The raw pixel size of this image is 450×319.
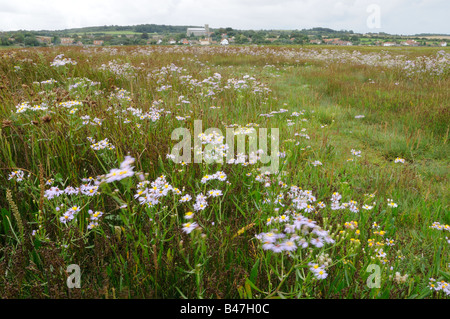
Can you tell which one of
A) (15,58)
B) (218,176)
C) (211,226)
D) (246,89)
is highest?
(15,58)

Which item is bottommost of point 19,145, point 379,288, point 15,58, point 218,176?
point 379,288

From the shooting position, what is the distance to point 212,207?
2.18 m

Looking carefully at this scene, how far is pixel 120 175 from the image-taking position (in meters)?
1.32

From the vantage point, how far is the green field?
1.52 meters

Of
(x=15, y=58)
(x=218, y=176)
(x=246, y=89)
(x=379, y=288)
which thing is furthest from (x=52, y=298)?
(x=15, y=58)

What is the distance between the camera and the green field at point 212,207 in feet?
4.98

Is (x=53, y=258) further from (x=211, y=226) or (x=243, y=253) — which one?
(x=243, y=253)

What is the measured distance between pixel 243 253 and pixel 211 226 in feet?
0.96

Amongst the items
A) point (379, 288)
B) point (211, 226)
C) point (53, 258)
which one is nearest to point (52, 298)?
point (53, 258)

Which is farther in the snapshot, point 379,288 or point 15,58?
point 15,58
